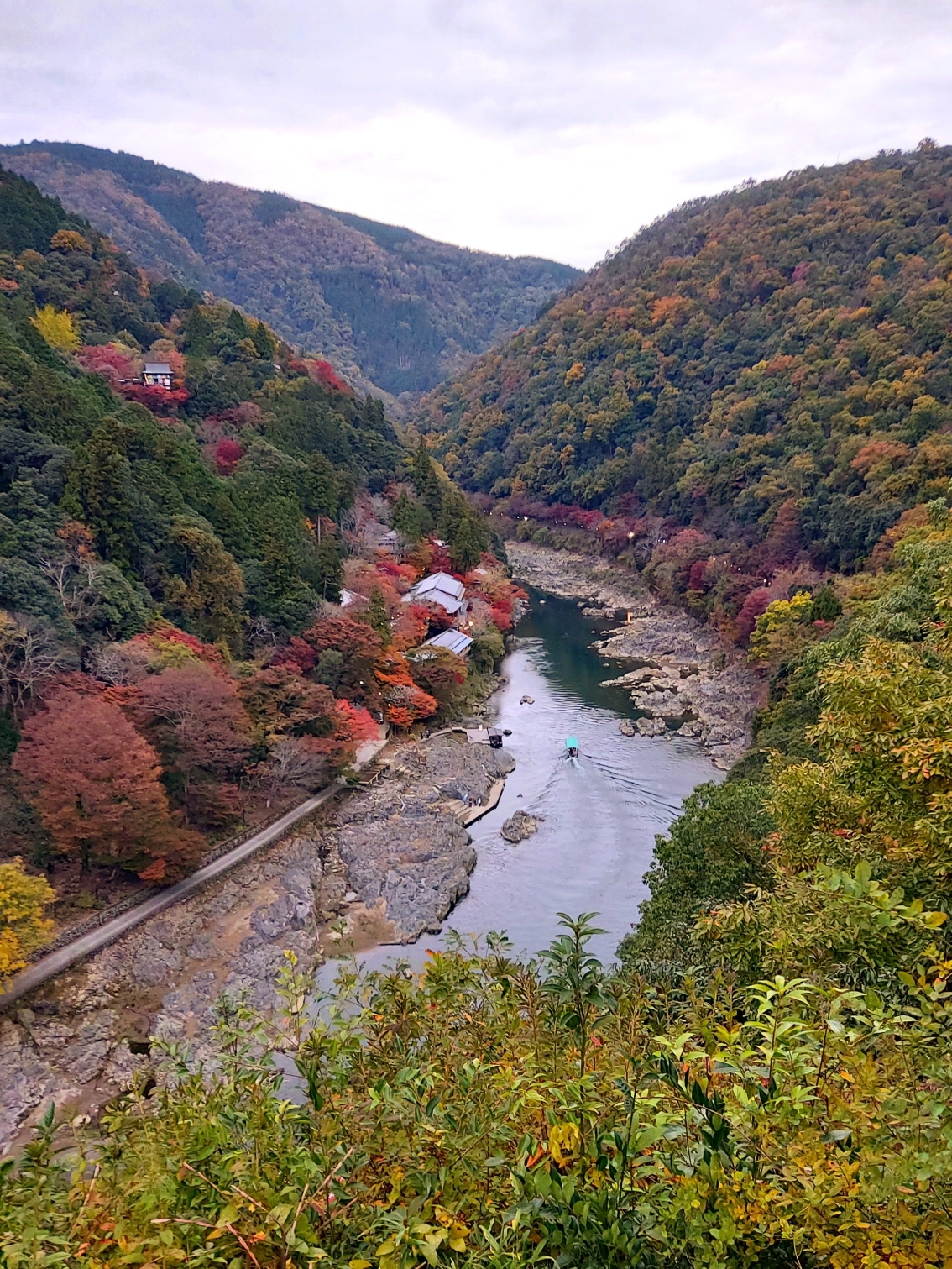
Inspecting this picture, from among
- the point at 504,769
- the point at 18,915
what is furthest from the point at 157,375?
the point at 18,915

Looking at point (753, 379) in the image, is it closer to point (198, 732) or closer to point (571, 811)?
point (571, 811)

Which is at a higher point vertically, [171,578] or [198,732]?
[171,578]

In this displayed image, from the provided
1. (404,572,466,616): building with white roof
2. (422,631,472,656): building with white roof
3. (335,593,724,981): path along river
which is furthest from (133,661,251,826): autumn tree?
(404,572,466,616): building with white roof

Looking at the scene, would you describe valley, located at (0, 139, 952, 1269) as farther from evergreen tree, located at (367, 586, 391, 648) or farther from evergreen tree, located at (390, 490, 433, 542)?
evergreen tree, located at (367, 586, 391, 648)

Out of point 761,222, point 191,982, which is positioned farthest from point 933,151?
point 191,982

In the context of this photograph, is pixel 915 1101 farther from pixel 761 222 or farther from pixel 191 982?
pixel 761 222

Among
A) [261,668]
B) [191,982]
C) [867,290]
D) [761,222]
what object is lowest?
[191,982]
